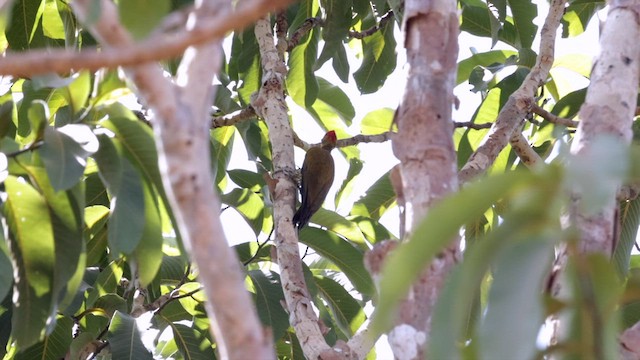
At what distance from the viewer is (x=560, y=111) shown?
369cm

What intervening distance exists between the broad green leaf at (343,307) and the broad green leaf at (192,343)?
56 centimetres

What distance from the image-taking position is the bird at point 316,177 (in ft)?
14.2

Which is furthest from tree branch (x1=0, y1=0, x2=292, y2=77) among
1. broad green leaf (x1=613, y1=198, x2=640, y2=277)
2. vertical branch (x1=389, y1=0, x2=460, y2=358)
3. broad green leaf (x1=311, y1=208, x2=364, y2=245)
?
broad green leaf (x1=311, y1=208, x2=364, y2=245)

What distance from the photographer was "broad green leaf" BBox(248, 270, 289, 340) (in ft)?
11.1

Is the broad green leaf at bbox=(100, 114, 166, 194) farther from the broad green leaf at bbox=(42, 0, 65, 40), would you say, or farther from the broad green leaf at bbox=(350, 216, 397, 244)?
the broad green leaf at bbox=(42, 0, 65, 40)

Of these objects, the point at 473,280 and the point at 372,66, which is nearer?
the point at 473,280

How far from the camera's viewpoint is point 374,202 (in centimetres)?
403

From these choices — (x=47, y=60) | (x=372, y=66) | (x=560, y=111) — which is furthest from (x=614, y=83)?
(x=372, y=66)

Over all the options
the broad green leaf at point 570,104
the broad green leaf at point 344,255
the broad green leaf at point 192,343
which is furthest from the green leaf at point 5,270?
the broad green leaf at point 570,104

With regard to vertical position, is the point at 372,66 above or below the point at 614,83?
above

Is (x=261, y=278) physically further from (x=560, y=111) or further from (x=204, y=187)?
(x=204, y=187)

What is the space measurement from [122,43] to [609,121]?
38.2 inches

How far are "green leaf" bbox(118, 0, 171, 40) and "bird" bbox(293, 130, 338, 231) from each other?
2698 mm

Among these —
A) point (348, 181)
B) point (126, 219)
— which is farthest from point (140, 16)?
point (348, 181)
